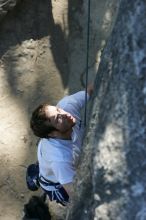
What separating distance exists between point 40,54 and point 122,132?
8.33 feet

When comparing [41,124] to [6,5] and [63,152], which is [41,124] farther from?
[6,5]

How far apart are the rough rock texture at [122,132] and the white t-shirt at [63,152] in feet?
2.35

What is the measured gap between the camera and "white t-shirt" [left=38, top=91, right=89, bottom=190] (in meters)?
2.96

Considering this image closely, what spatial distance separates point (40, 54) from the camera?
14.8ft

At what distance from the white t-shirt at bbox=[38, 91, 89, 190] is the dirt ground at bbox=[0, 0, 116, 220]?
1.14 metres

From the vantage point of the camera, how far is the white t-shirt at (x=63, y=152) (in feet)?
9.71

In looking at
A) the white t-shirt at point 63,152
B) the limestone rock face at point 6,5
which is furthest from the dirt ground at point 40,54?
the white t-shirt at point 63,152

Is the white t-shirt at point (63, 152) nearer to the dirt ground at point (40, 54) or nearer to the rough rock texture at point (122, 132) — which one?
the rough rock texture at point (122, 132)

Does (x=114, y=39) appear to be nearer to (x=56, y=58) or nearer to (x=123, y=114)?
(x=123, y=114)

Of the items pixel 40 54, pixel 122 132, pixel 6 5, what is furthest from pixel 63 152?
pixel 6 5

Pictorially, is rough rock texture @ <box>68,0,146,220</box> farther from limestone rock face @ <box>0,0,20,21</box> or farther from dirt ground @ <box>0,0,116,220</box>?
limestone rock face @ <box>0,0,20,21</box>

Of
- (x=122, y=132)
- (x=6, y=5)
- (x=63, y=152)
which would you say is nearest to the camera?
(x=122, y=132)

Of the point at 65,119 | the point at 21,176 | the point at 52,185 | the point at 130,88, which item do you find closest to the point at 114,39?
the point at 130,88

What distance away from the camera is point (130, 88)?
2.06 meters
